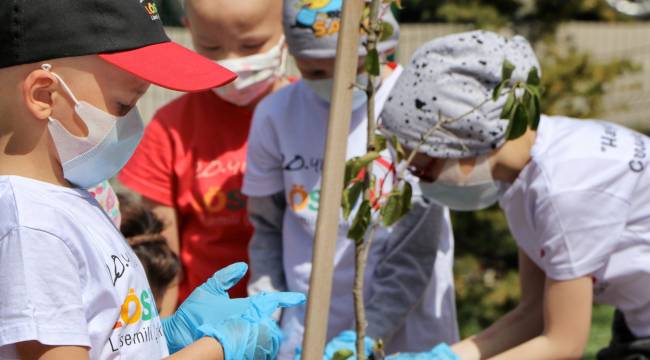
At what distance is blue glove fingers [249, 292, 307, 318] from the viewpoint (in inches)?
77.5

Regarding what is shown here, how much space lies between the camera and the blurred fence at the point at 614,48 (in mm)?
7168

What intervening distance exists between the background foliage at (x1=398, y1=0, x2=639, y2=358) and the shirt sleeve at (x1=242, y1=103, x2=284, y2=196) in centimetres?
261

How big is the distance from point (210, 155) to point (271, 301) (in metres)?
1.40

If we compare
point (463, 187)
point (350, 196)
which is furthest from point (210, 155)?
point (350, 196)

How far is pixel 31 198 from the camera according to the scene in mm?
1640

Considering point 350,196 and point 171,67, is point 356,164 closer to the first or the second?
point 350,196

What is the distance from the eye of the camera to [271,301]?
1989 millimetres

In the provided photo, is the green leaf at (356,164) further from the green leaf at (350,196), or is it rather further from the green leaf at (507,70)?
the green leaf at (507,70)

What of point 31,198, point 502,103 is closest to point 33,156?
point 31,198

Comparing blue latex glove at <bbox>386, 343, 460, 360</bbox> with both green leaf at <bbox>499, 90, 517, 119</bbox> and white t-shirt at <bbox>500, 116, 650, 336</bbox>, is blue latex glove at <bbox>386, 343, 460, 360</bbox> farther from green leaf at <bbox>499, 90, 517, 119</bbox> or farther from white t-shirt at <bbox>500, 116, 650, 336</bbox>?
green leaf at <bbox>499, 90, 517, 119</bbox>

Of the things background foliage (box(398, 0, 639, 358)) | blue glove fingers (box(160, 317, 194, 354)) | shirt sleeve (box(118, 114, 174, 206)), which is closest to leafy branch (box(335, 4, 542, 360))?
blue glove fingers (box(160, 317, 194, 354))

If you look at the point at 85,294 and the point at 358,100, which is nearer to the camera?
the point at 85,294

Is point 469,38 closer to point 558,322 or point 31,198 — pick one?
point 558,322

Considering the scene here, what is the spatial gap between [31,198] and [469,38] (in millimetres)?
1334
